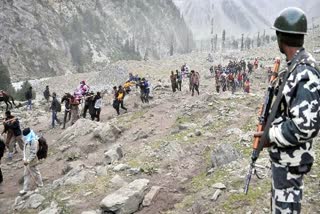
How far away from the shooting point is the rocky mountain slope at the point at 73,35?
7656cm

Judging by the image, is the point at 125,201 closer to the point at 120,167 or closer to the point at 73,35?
the point at 120,167

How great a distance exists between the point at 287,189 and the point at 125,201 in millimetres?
4222

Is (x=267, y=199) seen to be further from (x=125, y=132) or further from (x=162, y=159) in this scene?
(x=125, y=132)

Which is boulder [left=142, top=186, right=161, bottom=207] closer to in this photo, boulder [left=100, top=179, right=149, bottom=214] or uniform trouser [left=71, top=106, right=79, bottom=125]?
boulder [left=100, top=179, right=149, bottom=214]

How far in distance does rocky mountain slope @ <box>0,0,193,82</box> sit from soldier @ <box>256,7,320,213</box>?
Result: 7198 cm

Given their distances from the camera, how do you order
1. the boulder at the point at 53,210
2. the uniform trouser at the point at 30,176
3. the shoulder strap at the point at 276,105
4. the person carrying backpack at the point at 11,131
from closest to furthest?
the shoulder strap at the point at 276,105 < the boulder at the point at 53,210 < the uniform trouser at the point at 30,176 < the person carrying backpack at the point at 11,131

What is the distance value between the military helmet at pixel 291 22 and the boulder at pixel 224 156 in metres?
5.40

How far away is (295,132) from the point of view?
265 cm

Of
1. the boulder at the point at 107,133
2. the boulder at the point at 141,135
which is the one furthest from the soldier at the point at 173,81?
the boulder at the point at 141,135

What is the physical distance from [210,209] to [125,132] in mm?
9181

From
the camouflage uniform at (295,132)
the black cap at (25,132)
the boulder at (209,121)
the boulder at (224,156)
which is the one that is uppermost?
the camouflage uniform at (295,132)

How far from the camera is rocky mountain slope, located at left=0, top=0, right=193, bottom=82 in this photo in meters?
76.6

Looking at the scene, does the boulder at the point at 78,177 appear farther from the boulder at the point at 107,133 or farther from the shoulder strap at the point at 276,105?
the shoulder strap at the point at 276,105

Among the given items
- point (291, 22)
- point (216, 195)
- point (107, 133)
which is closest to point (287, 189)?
point (291, 22)
